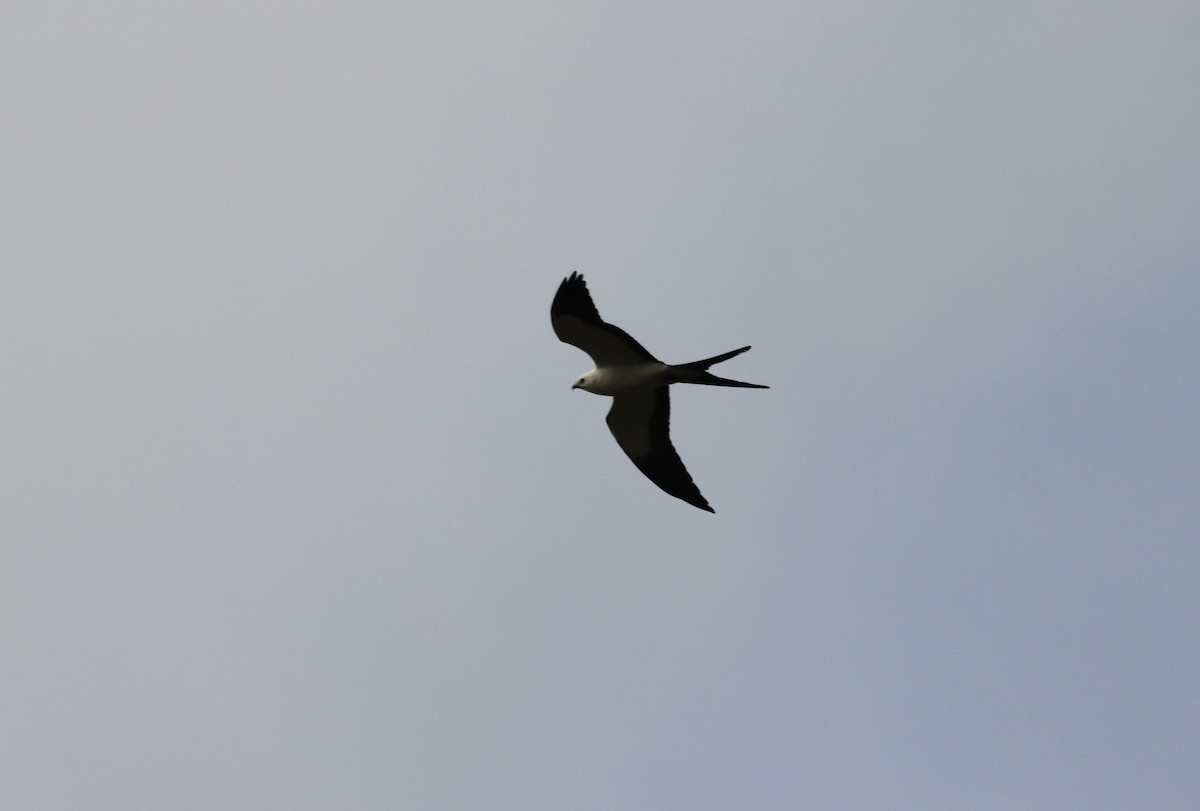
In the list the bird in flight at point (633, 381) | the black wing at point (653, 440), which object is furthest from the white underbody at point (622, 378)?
the black wing at point (653, 440)

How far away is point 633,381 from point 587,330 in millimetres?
1002

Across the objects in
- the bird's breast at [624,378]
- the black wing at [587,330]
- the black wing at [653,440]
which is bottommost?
the black wing at [653,440]

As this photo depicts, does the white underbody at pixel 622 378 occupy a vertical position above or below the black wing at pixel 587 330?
A: below

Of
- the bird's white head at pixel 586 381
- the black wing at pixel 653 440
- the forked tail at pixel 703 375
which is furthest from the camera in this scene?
the black wing at pixel 653 440

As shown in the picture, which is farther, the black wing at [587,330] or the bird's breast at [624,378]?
the bird's breast at [624,378]

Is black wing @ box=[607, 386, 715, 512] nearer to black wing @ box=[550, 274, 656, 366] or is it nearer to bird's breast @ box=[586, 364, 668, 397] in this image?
bird's breast @ box=[586, 364, 668, 397]

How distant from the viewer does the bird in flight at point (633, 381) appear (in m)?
14.6

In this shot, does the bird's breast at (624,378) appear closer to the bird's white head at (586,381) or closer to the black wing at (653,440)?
the bird's white head at (586,381)

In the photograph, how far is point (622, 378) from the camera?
15328 mm

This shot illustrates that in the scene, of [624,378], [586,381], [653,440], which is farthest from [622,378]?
[653,440]

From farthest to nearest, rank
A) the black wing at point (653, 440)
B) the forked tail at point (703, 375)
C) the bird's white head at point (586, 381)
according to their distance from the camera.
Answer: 1. the black wing at point (653, 440)
2. the bird's white head at point (586, 381)
3. the forked tail at point (703, 375)

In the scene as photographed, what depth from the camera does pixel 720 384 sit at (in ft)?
48.1

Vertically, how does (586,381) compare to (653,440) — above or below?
above

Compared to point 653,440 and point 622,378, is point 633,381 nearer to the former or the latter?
point 622,378
